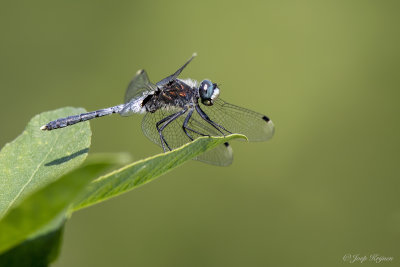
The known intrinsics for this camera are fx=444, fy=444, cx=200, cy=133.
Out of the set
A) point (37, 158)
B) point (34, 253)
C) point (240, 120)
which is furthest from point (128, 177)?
point (240, 120)

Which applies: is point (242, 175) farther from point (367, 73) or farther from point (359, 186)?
point (367, 73)

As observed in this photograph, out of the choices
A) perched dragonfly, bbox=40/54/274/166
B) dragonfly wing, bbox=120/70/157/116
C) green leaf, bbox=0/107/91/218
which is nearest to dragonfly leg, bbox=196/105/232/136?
perched dragonfly, bbox=40/54/274/166

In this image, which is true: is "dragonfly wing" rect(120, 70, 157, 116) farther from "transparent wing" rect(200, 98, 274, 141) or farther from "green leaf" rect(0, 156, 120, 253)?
"green leaf" rect(0, 156, 120, 253)

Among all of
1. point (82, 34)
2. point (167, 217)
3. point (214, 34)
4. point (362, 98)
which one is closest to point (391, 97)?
point (362, 98)

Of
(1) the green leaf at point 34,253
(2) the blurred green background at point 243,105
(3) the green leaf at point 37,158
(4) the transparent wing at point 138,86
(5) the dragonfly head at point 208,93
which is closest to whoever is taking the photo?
(1) the green leaf at point 34,253

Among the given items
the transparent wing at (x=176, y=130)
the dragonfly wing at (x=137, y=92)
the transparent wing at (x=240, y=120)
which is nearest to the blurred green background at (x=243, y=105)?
the transparent wing at (x=240, y=120)

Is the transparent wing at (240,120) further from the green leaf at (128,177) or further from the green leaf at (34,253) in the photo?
the green leaf at (34,253)
